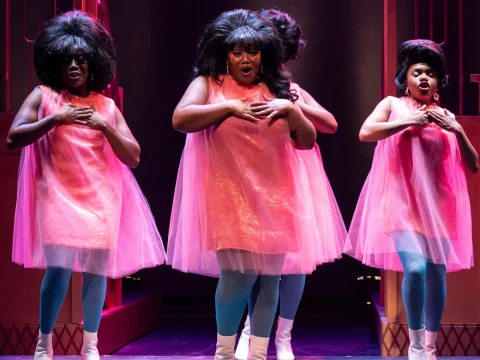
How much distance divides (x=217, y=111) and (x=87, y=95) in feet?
2.27

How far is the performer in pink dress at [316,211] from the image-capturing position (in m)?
3.18

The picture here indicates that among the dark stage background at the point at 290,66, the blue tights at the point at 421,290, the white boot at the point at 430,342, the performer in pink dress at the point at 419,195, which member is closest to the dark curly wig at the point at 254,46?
the performer in pink dress at the point at 419,195

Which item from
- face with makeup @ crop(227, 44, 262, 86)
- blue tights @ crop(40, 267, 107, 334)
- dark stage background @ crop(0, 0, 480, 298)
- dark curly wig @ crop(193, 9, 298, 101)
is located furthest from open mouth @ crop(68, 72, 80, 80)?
dark stage background @ crop(0, 0, 480, 298)

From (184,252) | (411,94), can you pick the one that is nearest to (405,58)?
(411,94)

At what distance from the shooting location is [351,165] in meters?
5.70

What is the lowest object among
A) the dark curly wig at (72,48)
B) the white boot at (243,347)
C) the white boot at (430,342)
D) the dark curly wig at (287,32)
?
the white boot at (243,347)

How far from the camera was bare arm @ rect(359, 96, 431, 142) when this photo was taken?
9.87ft

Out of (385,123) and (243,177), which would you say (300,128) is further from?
(385,123)
